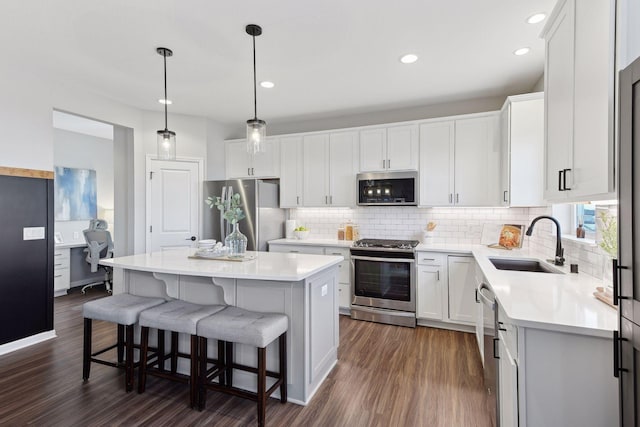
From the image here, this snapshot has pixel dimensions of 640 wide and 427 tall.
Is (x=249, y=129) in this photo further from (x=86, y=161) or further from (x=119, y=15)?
(x=86, y=161)

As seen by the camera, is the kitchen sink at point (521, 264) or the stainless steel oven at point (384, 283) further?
the stainless steel oven at point (384, 283)

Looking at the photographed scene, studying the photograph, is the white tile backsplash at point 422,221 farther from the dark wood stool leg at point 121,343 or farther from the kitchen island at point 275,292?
the dark wood stool leg at point 121,343

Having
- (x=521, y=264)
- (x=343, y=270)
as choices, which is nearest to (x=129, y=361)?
(x=343, y=270)

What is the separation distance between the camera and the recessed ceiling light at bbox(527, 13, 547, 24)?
231cm

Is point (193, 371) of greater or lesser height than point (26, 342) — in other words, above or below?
above

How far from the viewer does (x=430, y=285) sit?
→ 12.2 feet

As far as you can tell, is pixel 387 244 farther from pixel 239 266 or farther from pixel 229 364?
pixel 229 364

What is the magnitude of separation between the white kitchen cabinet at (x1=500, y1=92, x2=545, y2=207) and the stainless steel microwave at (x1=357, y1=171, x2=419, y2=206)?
3.58 feet

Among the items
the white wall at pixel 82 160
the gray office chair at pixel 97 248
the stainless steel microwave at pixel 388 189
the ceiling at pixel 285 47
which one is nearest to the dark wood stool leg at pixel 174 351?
the ceiling at pixel 285 47

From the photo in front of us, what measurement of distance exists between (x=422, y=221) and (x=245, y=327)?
3.03 metres

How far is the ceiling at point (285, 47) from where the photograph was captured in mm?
2260

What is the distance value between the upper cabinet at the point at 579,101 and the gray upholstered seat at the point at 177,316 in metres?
2.33

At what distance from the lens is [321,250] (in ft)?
14.0

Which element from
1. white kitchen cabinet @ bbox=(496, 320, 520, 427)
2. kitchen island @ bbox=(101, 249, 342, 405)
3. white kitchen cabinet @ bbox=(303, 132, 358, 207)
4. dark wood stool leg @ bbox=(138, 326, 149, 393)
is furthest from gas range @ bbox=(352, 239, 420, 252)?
dark wood stool leg @ bbox=(138, 326, 149, 393)
